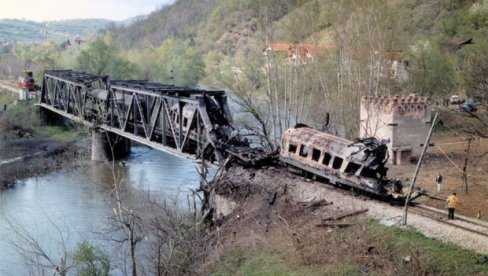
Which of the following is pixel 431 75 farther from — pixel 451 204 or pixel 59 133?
pixel 451 204

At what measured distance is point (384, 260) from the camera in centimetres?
1609

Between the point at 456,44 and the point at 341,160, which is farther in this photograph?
the point at 456,44

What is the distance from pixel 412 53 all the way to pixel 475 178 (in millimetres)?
27459

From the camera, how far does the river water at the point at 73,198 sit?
23.8m

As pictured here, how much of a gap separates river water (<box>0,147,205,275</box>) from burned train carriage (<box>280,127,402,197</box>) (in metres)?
6.35

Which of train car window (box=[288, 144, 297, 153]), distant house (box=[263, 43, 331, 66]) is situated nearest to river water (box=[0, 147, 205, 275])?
train car window (box=[288, 144, 297, 153])

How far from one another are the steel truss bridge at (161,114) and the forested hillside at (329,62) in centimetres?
273

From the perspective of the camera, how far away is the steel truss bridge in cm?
2611

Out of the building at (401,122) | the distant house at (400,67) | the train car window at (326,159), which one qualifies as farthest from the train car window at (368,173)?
the distant house at (400,67)

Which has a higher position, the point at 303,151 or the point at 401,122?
the point at 401,122

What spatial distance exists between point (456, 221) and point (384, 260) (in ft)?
12.3

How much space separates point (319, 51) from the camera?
129ft

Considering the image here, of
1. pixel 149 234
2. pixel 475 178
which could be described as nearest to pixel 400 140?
pixel 475 178

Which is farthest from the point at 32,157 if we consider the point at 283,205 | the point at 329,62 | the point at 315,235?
the point at 315,235
